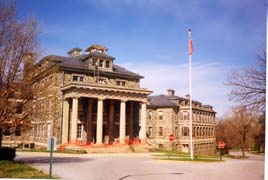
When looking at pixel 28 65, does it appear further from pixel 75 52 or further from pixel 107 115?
pixel 107 115

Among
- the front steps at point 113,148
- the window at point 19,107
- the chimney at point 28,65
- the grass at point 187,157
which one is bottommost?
the front steps at point 113,148

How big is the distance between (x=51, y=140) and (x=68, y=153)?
24.5ft

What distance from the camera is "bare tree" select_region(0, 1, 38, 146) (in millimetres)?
8625

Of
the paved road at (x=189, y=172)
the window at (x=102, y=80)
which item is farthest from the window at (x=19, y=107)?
the window at (x=102, y=80)

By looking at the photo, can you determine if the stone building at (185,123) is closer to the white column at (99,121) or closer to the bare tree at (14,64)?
the bare tree at (14,64)

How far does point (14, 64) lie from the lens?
886 centimetres

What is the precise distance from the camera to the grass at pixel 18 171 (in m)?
8.13

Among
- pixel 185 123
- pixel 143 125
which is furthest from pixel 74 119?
pixel 185 123

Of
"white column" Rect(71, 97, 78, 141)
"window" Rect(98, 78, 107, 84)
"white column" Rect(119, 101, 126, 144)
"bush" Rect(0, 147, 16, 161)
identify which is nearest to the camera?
"bush" Rect(0, 147, 16, 161)

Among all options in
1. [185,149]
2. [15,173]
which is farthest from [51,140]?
[185,149]

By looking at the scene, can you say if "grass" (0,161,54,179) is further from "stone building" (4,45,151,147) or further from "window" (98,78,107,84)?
"window" (98,78,107,84)

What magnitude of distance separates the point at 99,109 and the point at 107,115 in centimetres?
168

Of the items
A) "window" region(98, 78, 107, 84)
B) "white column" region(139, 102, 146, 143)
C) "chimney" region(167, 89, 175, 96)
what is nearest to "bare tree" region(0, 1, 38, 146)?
"chimney" region(167, 89, 175, 96)

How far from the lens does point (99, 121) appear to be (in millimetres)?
18906
